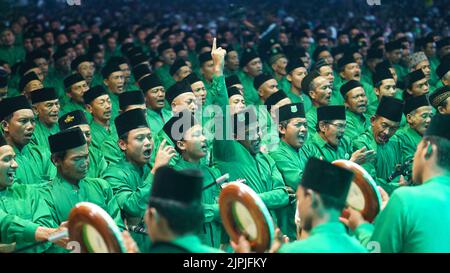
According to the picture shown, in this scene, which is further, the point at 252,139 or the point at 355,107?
the point at 355,107

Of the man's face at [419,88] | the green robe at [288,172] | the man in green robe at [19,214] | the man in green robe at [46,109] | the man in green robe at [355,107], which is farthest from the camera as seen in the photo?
the man's face at [419,88]

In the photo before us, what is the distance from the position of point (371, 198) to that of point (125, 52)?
32.5 ft

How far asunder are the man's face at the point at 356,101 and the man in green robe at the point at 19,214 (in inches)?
185

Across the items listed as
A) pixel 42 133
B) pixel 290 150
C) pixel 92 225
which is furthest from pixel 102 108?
pixel 92 225

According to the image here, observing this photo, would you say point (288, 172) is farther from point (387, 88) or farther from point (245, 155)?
point (387, 88)

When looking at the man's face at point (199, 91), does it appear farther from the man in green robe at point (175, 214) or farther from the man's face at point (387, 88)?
the man in green robe at point (175, 214)

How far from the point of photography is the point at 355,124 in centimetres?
976

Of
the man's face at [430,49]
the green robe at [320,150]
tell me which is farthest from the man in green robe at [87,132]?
the man's face at [430,49]

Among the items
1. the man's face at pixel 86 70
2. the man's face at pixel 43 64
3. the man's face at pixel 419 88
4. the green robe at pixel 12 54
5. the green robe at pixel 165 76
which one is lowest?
the man's face at pixel 419 88

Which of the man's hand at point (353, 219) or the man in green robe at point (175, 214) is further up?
the man in green robe at point (175, 214)

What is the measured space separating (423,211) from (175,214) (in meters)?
1.39

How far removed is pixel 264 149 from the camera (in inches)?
311

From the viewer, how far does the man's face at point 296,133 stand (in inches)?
307

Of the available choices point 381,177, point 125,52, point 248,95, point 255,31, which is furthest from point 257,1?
point 381,177
